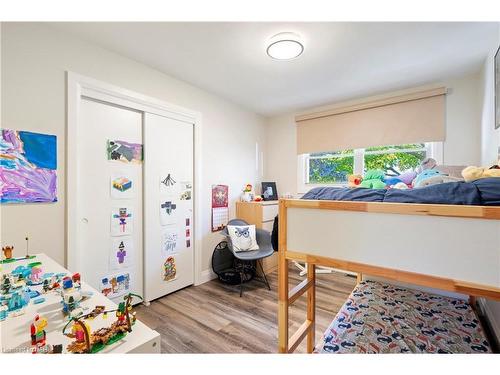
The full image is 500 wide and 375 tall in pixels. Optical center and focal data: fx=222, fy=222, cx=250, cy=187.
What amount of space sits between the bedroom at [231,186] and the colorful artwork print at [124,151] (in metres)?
0.02

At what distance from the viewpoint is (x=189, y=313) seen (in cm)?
211

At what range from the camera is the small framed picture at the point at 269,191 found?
3.57m

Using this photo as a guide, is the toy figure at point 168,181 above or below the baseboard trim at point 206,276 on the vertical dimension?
above

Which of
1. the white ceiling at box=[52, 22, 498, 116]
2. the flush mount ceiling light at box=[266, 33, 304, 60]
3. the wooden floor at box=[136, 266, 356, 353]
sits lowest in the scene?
the wooden floor at box=[136, 266, 356, 353]

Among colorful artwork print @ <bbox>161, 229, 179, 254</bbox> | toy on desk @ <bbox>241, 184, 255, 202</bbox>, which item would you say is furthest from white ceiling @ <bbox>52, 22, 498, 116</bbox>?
colorful artwork print @ <bbox>161, 229, 179, 254</bbox>

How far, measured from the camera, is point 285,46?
1.83 meters

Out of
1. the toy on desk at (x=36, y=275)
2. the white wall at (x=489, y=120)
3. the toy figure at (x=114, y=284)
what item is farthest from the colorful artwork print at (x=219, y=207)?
the white wall at (x=489, y=120)

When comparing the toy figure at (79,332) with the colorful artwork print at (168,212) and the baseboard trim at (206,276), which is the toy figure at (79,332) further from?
the baseboard trim at (206,276)

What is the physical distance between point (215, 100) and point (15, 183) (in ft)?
7.12

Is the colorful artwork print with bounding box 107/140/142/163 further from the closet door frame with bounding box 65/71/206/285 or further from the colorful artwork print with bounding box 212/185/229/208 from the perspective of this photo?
the colorful artwork print with bounding box 212/185/229/208

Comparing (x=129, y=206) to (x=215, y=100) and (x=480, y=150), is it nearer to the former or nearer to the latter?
(x=215, y=100)

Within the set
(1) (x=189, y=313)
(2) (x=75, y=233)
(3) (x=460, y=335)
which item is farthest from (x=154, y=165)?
(3) (x=460, y=335)

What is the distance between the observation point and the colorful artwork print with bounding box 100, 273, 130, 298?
79.9 inches

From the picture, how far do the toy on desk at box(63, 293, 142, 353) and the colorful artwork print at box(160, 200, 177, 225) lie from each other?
1683mm
